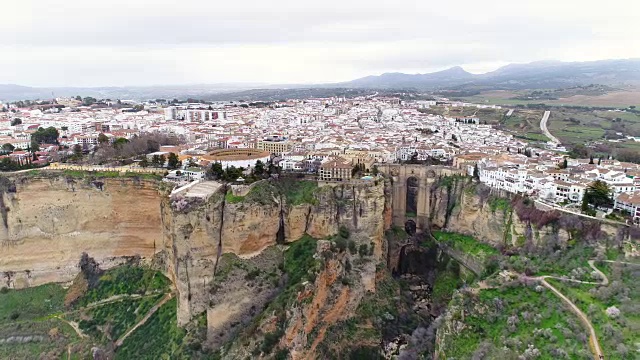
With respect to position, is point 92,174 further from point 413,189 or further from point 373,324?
point 413,189

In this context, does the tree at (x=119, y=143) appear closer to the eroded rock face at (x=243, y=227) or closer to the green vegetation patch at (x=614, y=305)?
the eroded rock face at (x=243, y=227)

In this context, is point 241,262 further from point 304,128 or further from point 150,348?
point 304,128

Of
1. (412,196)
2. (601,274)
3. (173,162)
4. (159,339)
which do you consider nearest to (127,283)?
(159,339)

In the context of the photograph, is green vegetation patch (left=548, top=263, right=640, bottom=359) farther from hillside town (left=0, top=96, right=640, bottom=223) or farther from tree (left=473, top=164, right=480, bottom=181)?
tree (left=473, top=164, right=480, bottom=181)

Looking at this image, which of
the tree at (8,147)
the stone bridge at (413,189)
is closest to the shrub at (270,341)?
the stone bridge at (413,189)

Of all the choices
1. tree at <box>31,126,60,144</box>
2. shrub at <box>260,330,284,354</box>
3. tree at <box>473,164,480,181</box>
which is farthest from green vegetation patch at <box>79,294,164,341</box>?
tree at <box>31,126,60,144</box>

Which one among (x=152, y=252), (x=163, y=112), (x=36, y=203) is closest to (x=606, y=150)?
(x=152, y=252)
